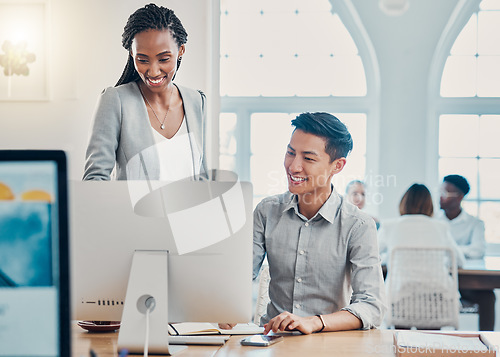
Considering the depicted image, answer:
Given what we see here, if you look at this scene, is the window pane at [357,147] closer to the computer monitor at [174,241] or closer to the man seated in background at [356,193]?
the man seated in background at [356,193]

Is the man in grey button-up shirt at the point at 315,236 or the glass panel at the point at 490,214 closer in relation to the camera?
the man in grey button-up shirt at the point at 315,236

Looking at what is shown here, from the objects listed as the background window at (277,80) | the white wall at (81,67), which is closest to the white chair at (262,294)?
the white wall at (81,67)

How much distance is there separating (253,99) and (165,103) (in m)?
2.90

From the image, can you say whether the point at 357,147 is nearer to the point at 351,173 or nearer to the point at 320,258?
the point at 351,173

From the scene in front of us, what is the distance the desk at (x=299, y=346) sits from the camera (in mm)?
1409

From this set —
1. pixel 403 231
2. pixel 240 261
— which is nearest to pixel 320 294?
pixel 240 261

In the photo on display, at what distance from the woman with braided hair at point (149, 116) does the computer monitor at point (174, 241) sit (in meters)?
0.62

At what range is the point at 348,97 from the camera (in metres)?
5.04

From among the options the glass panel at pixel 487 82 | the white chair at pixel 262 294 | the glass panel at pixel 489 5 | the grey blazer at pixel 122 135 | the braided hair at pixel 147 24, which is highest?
the glass panel at pixel 489 5

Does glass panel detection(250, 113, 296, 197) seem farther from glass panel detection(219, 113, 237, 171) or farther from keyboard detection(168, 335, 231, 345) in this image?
keyboard detection(168, 335, 231, 345)

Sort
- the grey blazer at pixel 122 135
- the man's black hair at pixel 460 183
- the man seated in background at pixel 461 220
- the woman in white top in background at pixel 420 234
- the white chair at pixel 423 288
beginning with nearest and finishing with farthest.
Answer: the grey blazer at pixel 122 135 < the white chair at pixel 423 288 < the woman in white top in background at pixel 420 234 < the man seated in background at pixel 461 220 < the man's black hair at pixel 460 183

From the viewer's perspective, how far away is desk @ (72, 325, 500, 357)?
4.62 feet

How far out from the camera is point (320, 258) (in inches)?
73.8

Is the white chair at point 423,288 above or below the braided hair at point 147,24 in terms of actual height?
below
